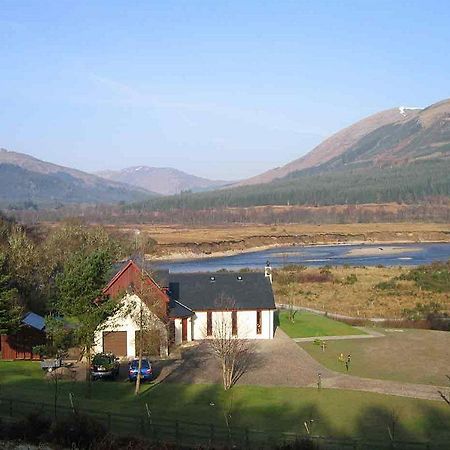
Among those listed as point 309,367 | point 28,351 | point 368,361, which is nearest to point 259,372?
point 309,367

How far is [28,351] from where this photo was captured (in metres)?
34.4

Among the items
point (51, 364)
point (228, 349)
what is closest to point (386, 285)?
point (228, 349)

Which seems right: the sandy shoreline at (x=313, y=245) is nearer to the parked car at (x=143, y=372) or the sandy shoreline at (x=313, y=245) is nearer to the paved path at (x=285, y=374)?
the paved path at (x=285, y=374)

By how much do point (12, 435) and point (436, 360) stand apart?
23016 mm

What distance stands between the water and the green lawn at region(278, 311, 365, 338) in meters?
38.7

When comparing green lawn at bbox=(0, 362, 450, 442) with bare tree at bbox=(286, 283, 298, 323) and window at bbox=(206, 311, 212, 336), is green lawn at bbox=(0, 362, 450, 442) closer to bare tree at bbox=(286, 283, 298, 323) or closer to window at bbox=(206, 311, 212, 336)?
window at bbox=(206, 311, 212, 336)

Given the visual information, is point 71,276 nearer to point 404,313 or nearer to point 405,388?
point 405,388

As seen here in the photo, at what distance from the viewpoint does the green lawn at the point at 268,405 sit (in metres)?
22.7

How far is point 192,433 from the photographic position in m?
20.5

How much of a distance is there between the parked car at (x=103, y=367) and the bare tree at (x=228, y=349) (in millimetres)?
4863

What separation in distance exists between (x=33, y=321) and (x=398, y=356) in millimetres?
19712

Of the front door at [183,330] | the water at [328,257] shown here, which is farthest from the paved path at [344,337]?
the water at [328,257]

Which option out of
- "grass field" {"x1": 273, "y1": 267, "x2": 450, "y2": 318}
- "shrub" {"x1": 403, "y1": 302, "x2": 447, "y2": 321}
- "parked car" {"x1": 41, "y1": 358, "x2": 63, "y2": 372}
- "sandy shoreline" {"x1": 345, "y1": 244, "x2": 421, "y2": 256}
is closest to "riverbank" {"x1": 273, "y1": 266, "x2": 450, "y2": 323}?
"grass field" {"x1": 273, "y1": 267, "x2": 450, "y2": 318}

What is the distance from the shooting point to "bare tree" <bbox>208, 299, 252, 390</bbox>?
1135 inches
